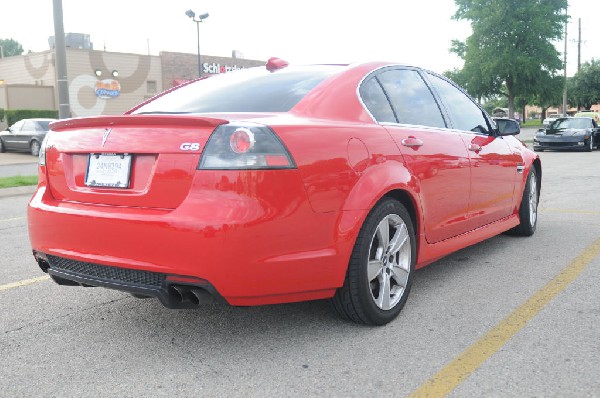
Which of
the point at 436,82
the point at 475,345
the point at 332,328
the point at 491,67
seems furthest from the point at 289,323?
the point at 491,67

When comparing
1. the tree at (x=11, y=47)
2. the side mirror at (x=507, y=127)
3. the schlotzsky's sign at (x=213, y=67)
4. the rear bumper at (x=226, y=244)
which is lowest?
the rear bumper at (x=226, y=244)

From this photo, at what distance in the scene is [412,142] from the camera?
12.6 ft

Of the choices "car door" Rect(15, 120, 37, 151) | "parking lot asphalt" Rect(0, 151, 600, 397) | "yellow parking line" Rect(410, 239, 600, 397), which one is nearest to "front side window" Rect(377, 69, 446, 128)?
"parking lot asphalt" Rect(0, 151, 600, 397)

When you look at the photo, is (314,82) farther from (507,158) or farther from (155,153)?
(507,158)

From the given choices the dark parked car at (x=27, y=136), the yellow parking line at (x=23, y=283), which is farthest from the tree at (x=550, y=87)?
the yellow parking line at (x=23, y=283)

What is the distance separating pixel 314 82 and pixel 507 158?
2419mm

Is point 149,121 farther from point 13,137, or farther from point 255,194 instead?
point 13,137

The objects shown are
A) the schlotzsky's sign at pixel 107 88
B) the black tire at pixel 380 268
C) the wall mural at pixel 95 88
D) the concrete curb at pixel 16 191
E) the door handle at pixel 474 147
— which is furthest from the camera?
the schlotzsky's sign at pixel 107 88

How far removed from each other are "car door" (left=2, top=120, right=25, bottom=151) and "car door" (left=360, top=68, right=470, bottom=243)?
71.3 feet

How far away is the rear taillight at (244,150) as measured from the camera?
286 centimetres

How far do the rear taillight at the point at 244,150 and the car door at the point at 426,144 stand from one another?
3.28 ft

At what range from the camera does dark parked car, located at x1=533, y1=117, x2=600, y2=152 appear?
2253 cm

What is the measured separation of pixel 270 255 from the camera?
2.91 m

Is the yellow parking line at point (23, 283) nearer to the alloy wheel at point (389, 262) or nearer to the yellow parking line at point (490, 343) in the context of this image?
the alloy wheel at point (389, 262)
